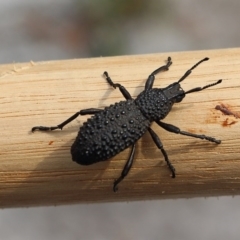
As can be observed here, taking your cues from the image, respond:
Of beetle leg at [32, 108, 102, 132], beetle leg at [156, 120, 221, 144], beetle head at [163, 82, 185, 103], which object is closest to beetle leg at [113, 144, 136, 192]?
beetle leg at [156, 120, 221, 144]

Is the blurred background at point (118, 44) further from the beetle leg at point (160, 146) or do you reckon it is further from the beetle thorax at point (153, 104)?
the beetle leg at point (160, 146)

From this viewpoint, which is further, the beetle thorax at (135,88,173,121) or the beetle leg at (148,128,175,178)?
the beetle thorax at (135,88,173,121)

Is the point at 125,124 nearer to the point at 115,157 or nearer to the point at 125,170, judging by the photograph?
the point at 115,157

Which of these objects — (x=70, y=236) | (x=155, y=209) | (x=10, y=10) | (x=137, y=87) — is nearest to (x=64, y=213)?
(x=70, y=236)

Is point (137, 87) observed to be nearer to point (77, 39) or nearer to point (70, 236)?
point (70, 236)

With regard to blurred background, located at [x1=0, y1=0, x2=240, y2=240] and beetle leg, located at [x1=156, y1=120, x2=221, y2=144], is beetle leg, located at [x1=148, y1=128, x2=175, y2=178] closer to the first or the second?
beetle leg, located at [x1=156, y1=120, x2=221, y2=144]

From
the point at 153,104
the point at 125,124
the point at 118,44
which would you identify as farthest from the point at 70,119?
the point at 118,44
